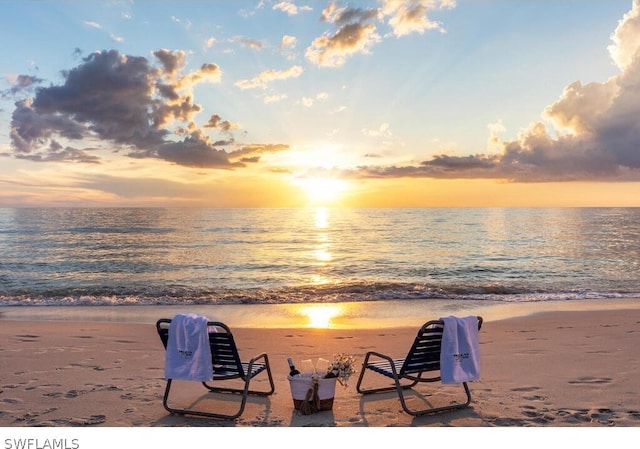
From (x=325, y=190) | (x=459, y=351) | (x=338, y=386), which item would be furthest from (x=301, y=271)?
(x=459, y=351)

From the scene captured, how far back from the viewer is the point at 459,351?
5691 mm

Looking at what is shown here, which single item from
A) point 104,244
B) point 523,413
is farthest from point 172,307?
point 104,244

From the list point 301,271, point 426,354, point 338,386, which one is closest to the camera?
point 426,354

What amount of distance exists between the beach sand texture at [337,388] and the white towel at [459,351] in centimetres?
39

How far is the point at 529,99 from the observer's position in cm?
1272

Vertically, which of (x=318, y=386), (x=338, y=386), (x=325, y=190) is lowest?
(x=338, y=386)

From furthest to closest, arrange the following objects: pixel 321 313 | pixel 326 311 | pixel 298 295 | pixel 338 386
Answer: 1. pixel 298 295
2. pixel 326 311
3. pixel 321 313
4. pixel 338 386

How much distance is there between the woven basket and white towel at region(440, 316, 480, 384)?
3.87 feet

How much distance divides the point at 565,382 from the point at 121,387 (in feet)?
18.0

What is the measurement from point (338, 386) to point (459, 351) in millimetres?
1711

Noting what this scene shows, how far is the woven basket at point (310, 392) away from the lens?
5555 mm

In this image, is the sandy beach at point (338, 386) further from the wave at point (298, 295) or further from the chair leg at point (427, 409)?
the wave at point (298, 295)

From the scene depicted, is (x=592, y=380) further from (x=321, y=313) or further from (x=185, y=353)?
(x=321, y=313)
